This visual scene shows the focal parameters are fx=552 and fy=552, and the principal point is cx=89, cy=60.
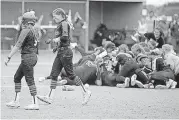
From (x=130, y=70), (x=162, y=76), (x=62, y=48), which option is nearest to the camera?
(x=62, y=48)

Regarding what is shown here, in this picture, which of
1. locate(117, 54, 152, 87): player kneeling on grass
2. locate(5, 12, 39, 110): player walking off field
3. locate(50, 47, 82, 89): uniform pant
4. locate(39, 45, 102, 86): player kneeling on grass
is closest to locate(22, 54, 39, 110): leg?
locate(5, 12, 39, 110): player walking off field

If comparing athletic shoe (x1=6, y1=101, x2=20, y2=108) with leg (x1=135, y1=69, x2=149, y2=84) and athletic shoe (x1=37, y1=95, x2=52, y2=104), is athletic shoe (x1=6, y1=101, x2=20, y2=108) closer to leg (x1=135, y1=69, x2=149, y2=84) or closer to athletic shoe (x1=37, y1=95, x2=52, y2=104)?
athletic shoe (x1=37, y1=95, x2=52, y2=104)

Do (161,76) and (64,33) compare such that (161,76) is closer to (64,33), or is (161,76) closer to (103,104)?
(103,104)

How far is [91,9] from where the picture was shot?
25953mm

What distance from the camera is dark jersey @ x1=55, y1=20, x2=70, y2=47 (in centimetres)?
991

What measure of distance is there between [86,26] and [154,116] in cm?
1447

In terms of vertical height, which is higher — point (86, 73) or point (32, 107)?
point (86, 73)

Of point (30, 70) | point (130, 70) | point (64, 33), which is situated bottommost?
point (130, 70)

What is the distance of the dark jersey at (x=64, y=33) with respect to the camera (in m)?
9.91

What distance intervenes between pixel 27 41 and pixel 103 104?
1.85m

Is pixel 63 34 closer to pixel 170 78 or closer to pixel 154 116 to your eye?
pixel 154 116

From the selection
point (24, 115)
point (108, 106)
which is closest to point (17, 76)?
point (24, 115)

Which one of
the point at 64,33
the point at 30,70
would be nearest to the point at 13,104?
the point at 30,70

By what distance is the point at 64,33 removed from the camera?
9906mm
